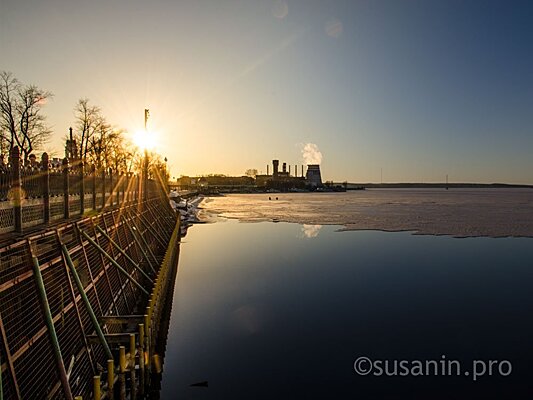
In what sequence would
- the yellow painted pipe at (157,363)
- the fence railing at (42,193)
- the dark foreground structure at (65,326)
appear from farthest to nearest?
the yellow painted pipe at (157,363)
the fence railing at (42,193)
the dark foreground structure at (65,326)

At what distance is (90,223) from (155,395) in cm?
601

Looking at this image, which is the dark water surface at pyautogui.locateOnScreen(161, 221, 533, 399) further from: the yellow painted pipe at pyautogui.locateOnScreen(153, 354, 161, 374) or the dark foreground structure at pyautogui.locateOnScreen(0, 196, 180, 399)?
the dark foreground structure at pyautogui.locateOnScreen(0, 196, 180, 399)

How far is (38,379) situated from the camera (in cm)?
761

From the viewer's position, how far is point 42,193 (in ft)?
37.8

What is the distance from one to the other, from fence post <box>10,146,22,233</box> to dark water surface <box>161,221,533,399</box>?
5955mm

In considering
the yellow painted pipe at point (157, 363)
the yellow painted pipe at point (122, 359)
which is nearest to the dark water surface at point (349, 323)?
the yellow painted pipe at point (157, 363)

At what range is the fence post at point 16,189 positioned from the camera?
31.4 ft

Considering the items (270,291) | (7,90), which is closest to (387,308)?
(270,291)

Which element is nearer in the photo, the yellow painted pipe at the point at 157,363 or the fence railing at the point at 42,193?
the fence railing at the point at 42,193

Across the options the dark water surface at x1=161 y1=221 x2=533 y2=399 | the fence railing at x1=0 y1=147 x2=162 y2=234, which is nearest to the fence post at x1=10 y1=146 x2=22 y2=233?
the fence railing at x1=0 y1=147 x2=162 y2=234

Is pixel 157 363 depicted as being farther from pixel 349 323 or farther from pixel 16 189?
pixel 349 323

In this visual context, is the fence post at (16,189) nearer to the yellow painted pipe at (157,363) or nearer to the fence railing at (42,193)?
the fence railing at (42,193)

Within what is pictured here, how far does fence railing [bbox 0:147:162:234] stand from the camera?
31.2ft

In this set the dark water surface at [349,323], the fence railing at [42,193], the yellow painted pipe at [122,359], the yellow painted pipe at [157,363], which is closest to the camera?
the yellow painted pipe at [122,359]
